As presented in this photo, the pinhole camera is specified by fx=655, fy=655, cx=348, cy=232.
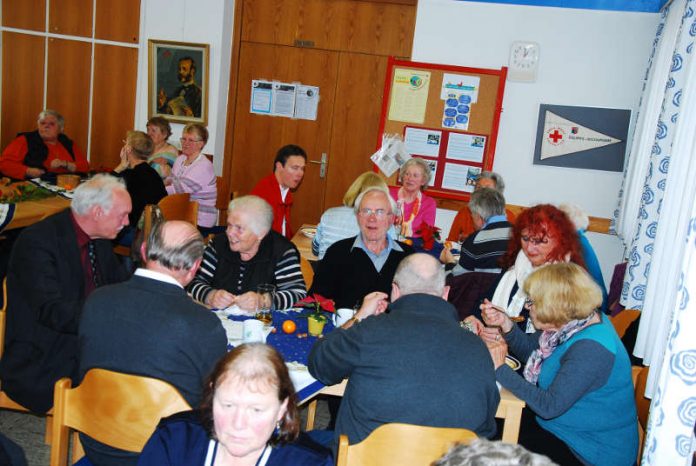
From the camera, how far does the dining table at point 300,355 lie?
2.41 meters

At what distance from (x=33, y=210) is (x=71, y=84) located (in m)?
3.19

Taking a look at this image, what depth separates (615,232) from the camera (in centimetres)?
631

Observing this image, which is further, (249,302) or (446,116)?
(446,116)

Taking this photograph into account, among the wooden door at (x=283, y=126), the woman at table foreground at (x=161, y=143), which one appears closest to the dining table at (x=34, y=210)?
the woman at table foreground at (x=161, y=143)

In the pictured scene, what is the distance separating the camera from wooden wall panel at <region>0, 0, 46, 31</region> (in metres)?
7.22

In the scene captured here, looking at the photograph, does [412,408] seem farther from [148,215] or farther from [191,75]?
[191,75]

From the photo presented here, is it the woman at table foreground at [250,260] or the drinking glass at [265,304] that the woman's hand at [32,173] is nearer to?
the woman at table foreground at [250,260]

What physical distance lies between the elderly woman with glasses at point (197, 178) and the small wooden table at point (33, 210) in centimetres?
111

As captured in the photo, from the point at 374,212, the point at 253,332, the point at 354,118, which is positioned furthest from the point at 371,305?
the point at 354,118

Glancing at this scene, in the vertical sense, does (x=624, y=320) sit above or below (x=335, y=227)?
below

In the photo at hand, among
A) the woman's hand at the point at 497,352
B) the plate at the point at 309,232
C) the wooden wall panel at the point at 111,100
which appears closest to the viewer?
the woman's hand at the point at 497,352

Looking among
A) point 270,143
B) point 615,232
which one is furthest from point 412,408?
point 270,143

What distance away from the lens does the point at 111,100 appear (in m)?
7.24

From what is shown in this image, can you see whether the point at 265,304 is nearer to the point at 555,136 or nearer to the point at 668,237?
the point at 668,237
